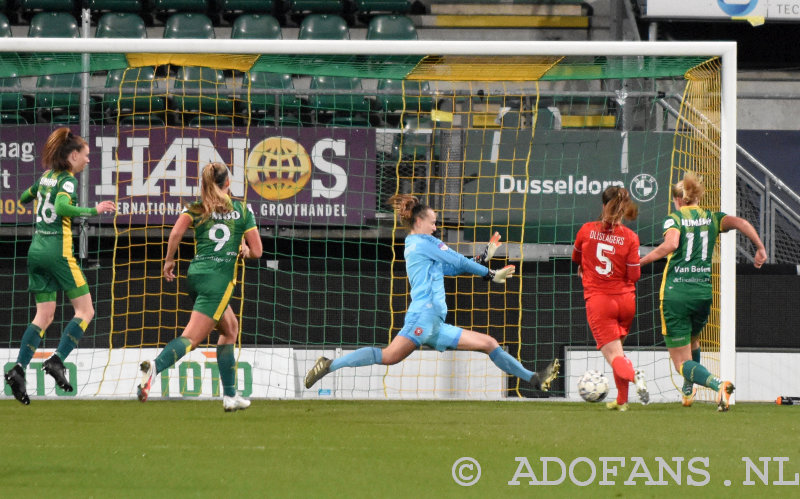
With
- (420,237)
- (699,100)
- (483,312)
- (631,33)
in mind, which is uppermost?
(631,33)

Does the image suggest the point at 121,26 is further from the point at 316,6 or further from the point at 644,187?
the point at 644,187

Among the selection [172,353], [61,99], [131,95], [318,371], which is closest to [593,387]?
[318,371]

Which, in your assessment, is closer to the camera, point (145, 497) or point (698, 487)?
point (145, 497)

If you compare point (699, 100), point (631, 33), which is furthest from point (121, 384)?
point (631, 33)

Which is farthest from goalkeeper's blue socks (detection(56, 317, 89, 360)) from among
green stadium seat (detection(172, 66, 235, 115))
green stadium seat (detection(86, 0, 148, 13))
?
green stadium seat (detection(86, 0, 148, 13))

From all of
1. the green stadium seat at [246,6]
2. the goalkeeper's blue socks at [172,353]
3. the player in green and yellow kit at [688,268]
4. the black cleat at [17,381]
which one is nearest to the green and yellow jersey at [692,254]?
the player in green and yellow kit at [688,268]

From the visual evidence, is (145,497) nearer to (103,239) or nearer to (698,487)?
(698,487)

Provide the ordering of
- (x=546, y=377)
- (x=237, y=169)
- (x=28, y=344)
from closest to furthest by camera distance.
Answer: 1. (x=28, y=344)
2. (x=546, y=377)
3. (x=237, y=169)

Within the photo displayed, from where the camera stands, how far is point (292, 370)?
10.4 meters

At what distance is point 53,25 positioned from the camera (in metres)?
14.7

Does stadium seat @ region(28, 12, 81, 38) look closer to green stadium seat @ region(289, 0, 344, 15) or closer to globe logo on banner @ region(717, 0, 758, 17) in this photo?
green stadium seat @ region(289, 0, 344, 15)

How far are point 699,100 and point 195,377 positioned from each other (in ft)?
17.5

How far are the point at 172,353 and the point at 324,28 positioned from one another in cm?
793

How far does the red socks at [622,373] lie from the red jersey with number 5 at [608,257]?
53cm
